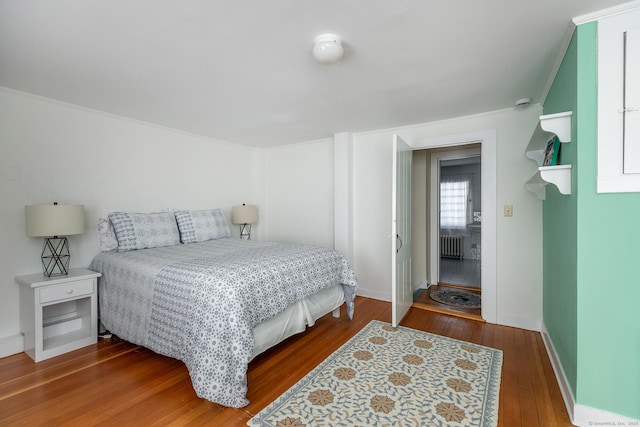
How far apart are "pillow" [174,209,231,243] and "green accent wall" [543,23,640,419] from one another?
11.2 ft

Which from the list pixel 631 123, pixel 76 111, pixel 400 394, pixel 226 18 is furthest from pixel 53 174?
pixel 631 123

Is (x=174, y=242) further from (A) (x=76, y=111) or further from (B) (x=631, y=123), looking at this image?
(B) (x=631, y=123)

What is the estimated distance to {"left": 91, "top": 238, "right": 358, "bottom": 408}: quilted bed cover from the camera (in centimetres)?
174

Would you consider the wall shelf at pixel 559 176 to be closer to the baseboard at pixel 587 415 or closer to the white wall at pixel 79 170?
the baseboard at pixel 587 415

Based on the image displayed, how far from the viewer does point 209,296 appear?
1826mm

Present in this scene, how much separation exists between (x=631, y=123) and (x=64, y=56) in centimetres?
334

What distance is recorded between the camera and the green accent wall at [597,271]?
1.45 metres

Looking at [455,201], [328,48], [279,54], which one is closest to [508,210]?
[328,48]

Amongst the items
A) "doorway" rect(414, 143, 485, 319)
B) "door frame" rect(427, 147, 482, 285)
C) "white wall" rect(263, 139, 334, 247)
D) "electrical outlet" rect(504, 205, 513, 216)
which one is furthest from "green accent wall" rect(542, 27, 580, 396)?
"white wall" rect(263, 139, 334, 247)

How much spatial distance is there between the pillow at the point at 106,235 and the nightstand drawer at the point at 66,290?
0.42 metres

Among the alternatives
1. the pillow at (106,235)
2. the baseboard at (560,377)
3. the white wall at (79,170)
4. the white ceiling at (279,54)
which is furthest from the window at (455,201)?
the pillow at (106,235)

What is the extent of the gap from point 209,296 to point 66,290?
61.4 inches

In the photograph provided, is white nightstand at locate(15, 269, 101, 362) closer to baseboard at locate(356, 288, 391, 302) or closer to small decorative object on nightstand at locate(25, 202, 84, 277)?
small decorative object on nightstand at locate(25, 202, 84, 277)

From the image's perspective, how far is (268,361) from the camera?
2.31 meters
